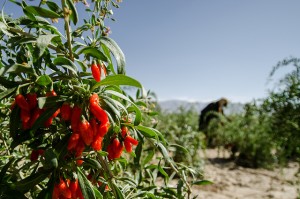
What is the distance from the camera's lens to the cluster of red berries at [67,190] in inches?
46.3

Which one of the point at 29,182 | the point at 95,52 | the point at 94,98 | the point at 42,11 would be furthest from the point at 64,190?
the point at 42,11

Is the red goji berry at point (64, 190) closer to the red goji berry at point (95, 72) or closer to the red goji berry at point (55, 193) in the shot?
the red goji berry at point (55, 193)

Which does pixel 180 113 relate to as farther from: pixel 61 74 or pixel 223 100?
pixel 61 74

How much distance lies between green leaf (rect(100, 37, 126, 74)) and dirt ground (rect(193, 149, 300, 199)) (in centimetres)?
367

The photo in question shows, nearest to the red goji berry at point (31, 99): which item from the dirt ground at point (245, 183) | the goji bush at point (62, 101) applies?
the goji bush at point (62, 101)

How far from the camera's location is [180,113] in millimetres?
9844

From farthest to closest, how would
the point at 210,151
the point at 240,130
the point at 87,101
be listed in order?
the point at 210,151 < the point at 240,130 < the point at 87,101

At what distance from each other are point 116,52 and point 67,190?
0.55 meters

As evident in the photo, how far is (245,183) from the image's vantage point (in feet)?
19.6

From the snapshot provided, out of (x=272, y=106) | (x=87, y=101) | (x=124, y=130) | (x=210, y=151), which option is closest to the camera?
(x=87, y=101)

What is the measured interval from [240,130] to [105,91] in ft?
25.0

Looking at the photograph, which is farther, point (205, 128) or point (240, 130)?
point (205, 128)

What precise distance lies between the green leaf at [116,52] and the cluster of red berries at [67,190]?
0.47 meters

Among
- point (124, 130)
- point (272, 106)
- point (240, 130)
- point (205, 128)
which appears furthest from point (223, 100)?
point (124, 130)
